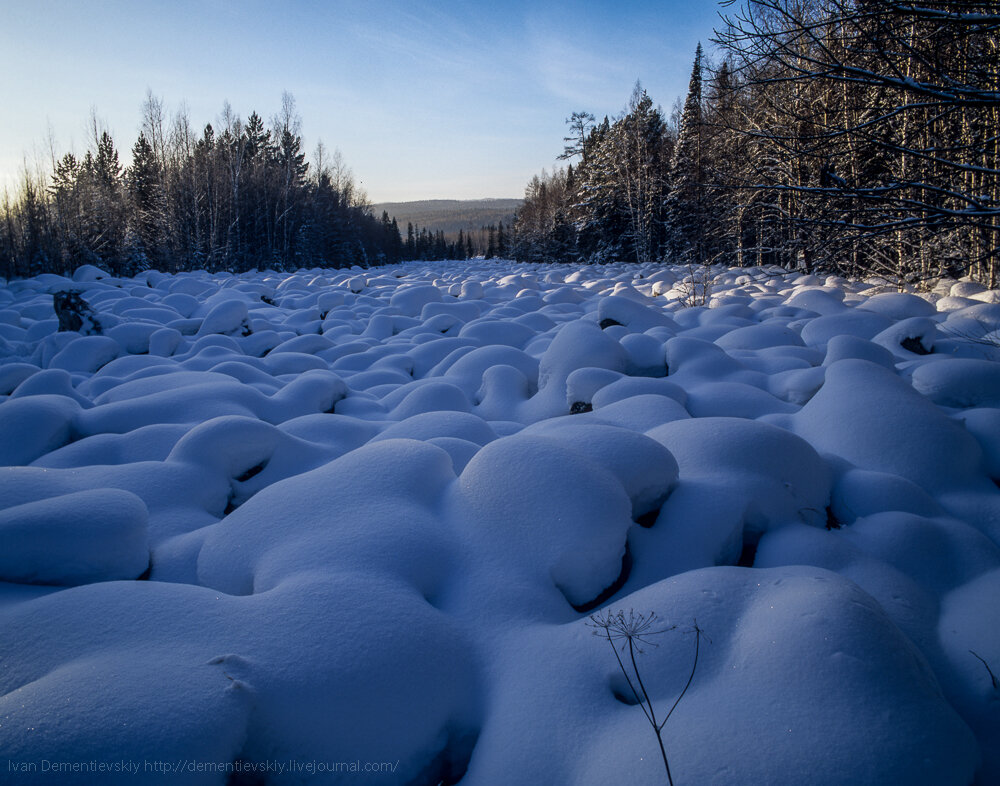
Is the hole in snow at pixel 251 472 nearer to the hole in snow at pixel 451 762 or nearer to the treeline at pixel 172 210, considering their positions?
the hole in snow at pixel 451 762

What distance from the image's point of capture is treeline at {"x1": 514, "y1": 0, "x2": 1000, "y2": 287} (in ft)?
8.03

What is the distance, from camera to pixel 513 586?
157cm

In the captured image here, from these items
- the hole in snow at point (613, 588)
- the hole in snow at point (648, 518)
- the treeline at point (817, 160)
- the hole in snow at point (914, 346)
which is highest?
the treeline at point (817, 160)

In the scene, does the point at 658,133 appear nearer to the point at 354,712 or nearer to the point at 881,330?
the point at 881,330

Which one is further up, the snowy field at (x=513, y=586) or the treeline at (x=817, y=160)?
the treeline at (x=817, y=160)

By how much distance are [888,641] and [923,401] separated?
196 centimetres

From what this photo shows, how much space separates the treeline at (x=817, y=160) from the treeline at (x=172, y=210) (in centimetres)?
1459

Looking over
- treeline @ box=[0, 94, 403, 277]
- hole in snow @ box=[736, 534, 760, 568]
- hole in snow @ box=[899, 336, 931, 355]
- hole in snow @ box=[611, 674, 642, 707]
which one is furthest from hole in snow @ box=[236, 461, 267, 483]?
treeline @ box=[0, 94, 403, 277]

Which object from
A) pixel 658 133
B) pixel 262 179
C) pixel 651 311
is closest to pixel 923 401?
pixel 651 311

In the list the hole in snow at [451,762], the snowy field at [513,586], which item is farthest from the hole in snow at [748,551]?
the hole in snow at [451,762]

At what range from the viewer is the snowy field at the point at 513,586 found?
1.05 metres

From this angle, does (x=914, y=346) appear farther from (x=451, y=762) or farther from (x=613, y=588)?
(x=451, y=762)

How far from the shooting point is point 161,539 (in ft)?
6.66

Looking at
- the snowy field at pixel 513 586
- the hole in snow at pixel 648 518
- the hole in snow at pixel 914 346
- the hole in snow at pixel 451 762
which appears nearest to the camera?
the snowy field at pixel 513 586
